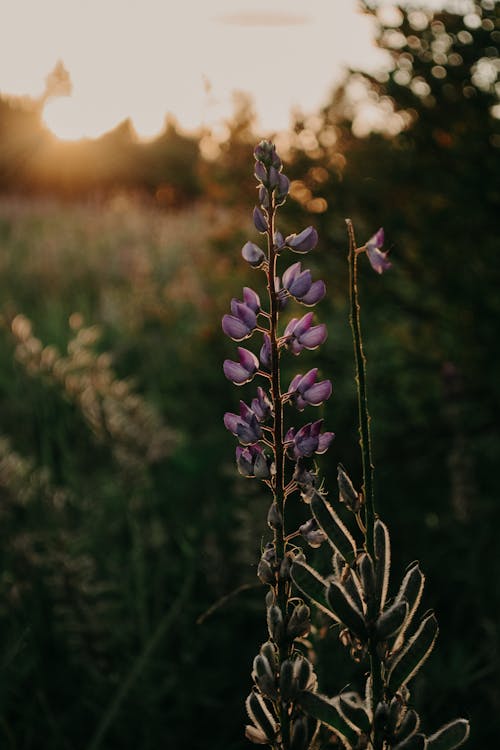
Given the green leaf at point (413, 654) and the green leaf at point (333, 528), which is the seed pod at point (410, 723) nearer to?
the green leaf at point (413, 654)

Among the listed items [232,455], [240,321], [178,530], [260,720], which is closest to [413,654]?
[260,720]

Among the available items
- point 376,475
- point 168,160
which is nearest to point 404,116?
point 376,475

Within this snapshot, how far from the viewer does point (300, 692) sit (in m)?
0.73

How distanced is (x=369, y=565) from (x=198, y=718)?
1702 millimetres

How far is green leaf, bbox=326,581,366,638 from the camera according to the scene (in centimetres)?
69

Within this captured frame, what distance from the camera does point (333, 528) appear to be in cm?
73

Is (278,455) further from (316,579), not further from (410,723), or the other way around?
(410,723)

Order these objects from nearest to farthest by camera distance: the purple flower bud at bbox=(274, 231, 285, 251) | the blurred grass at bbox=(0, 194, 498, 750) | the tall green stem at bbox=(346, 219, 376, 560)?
the tall green stem at bbox=(346, 219, 376, 560) < the purple flower bud at bbox=(274, 231, 285, 251) < the blurred grass at bbox=(0, 194, 498, 750)

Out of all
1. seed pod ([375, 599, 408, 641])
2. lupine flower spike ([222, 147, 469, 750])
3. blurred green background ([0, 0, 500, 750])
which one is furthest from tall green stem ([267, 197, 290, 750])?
blurred green background ([0, 0, 500, 750])

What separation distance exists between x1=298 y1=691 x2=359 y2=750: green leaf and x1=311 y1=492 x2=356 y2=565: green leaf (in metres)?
0.14

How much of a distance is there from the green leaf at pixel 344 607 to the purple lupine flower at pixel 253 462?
0.15 meters

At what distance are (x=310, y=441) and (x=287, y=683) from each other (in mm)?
239

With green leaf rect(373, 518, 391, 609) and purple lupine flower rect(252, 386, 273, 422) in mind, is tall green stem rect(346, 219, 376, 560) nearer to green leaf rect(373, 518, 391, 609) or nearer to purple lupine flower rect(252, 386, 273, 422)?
green leaf rect(373, 518, 391, 609)

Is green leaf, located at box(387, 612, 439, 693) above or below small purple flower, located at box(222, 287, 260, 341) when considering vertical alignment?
below
